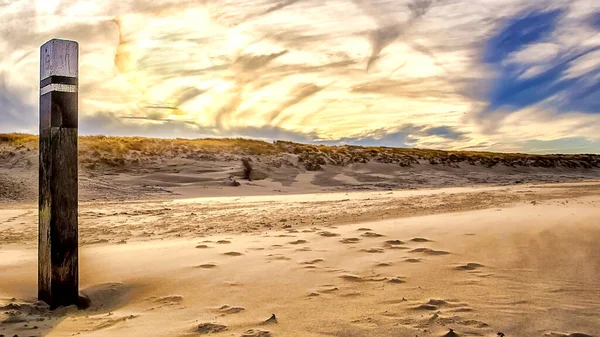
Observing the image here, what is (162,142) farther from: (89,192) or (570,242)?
(570,242)

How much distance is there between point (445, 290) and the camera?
3.51 metres

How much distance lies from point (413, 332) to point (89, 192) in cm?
1452

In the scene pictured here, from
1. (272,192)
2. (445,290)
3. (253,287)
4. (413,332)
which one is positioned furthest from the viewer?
(272,192)

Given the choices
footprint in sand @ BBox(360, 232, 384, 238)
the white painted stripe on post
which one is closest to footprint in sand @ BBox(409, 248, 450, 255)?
footprint in sand @ BBox(360, 232, 384, 238)

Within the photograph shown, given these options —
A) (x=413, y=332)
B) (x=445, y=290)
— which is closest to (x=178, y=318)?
(x=413, y=332)

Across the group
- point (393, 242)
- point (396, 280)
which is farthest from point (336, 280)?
point (393, 242)

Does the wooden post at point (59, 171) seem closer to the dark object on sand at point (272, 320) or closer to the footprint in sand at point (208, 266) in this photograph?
the footprint in sand at point (208, 266)

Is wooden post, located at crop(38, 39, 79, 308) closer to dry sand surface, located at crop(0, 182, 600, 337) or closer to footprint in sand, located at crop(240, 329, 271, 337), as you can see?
dry sand surface, located at crop(0, 182, 600, 337)

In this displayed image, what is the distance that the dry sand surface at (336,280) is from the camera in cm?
291

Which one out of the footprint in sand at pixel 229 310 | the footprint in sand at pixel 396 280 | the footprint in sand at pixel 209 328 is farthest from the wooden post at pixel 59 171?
the footprint in sand at pixel 396 280

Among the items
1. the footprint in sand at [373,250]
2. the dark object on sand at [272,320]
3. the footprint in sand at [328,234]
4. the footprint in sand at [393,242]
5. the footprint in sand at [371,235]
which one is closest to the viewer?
the dark object on sand at [272,320]

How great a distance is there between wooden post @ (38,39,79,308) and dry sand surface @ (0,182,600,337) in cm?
26

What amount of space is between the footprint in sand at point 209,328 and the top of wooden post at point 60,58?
2220 millimetres

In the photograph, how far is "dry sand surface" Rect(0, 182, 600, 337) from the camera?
2914mm
